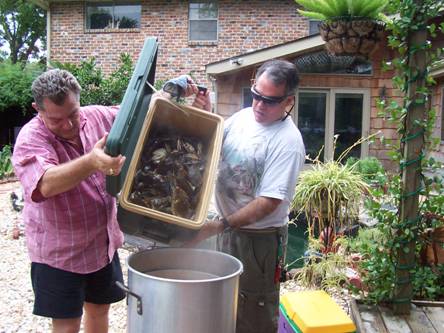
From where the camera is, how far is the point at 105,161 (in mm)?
1517

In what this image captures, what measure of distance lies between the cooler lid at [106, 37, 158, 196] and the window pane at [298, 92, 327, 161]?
7.53m

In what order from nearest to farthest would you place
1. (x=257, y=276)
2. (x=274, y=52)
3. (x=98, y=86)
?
(x=257, y=276), (x=274, y=52), (x=98, y=86)

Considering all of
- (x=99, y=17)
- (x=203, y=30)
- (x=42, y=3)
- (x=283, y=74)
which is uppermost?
(x=42, y=3)

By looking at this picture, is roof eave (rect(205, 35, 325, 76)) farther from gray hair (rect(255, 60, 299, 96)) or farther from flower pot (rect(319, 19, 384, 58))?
gray hair (rect(255, 60, 299, 96))

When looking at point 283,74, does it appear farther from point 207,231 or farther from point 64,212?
point 64,212

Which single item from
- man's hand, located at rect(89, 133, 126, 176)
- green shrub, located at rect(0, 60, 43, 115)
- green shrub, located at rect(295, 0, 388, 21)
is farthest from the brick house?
man's hand, located at rect(89, 133, 126, 176)

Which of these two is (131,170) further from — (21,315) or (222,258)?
(21,315)

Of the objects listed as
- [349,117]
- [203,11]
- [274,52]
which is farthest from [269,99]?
[203,11]

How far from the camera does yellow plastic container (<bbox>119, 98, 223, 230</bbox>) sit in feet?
5.62

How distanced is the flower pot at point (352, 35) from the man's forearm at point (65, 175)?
4112mm

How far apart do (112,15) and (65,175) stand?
412 inches

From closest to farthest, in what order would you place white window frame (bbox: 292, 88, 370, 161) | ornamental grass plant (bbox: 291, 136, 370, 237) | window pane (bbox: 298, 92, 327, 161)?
ornamental grass plant (bbox: 291, 136, 370, 237)
white window frame (bbox: 292, 88, 370, 161)
window pane (bbox: 298, 92, 327, 161)

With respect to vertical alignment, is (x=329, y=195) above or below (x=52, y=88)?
below

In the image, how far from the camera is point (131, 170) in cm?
179
